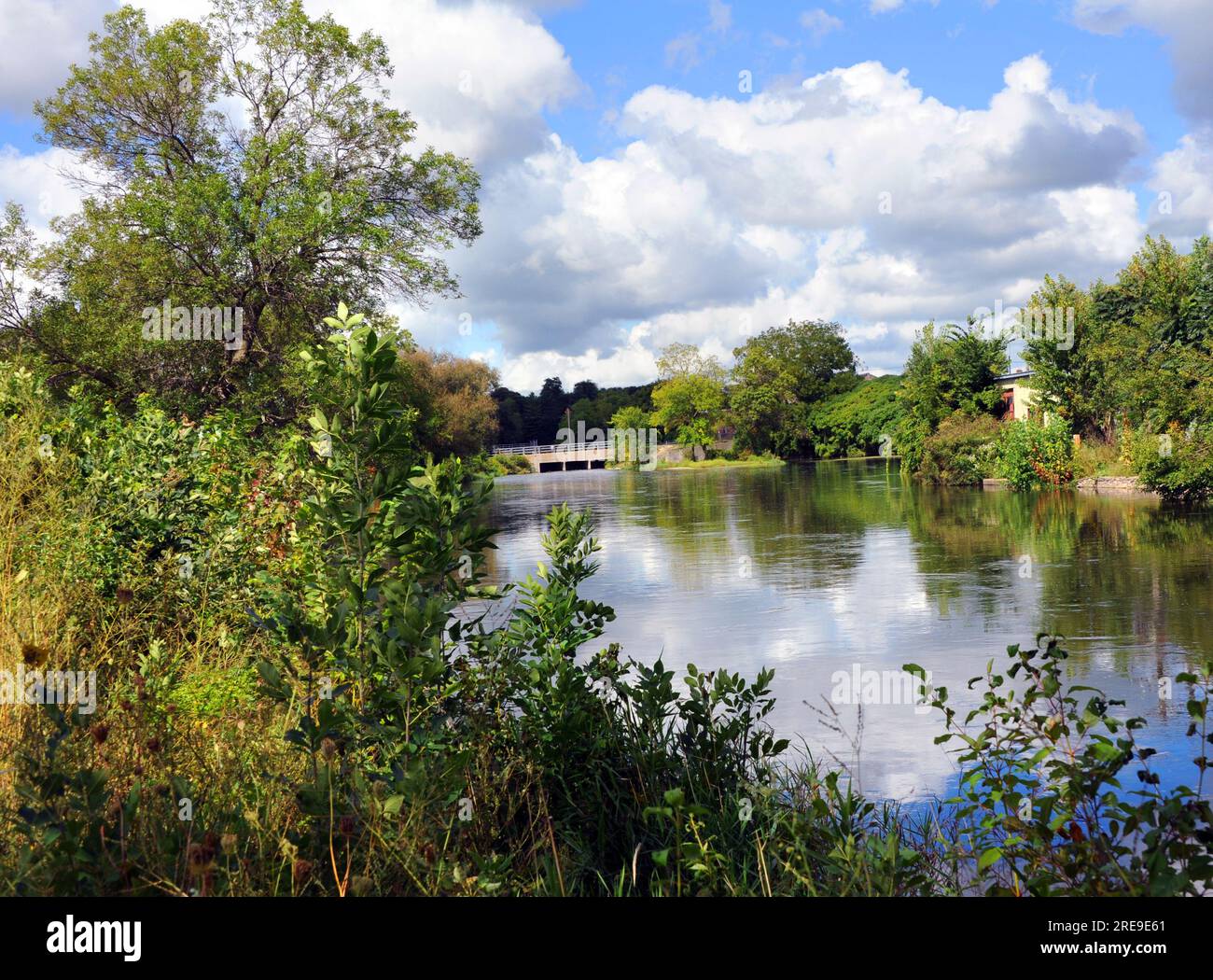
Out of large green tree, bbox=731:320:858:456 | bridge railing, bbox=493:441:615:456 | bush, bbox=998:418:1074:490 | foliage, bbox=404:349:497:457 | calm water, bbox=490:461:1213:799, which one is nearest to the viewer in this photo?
calm water, bbox=490:461:1213:799

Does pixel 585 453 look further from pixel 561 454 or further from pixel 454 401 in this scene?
pixel 454 401

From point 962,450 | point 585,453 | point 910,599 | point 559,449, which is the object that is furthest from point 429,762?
point 559,449

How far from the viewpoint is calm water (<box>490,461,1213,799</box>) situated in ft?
22.2

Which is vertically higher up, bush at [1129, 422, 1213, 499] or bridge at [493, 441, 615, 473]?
bridge at [493, 441, 615, 473]

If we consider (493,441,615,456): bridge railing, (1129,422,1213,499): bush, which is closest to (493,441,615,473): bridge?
(493,441,615,456): bridge railing

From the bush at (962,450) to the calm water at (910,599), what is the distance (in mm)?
7445

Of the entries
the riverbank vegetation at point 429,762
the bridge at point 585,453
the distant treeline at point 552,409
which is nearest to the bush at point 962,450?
the riverbank vegetation at point 429,762

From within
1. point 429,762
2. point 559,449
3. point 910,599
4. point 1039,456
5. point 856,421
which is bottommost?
point 910,599

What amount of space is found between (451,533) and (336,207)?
14861mm

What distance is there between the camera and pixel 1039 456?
27.6m

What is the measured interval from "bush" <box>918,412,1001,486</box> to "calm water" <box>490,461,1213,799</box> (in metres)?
7.44

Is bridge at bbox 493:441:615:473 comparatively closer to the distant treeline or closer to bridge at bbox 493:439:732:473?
bridge at bbox 493:439:732:473

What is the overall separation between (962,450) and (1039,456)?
4126 mm

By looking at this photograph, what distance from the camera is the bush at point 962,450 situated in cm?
3103
